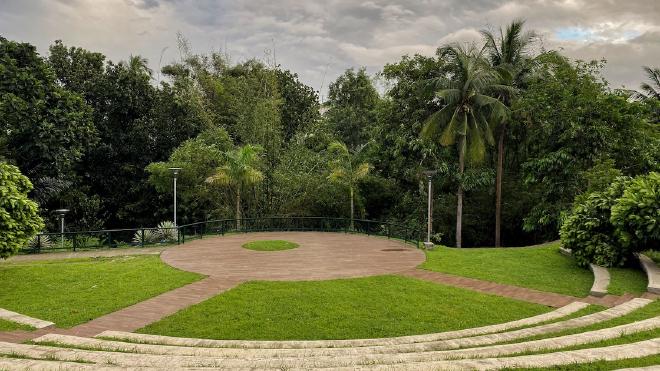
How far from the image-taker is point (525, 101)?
2092 centimetres

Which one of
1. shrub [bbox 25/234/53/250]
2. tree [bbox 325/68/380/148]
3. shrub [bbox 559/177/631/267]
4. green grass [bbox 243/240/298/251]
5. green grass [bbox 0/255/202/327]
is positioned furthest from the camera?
tree [bbox 325/68/380/148]

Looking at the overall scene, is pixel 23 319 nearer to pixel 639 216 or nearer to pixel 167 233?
pixel 167 233

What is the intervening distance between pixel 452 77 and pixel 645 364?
20.3 m

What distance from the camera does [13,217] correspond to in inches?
439

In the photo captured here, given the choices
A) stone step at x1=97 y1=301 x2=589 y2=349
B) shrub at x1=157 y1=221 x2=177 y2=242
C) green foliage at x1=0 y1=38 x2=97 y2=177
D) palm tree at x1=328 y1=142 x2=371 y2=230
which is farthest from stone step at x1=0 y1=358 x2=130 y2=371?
green foliage at x1=0 y1=38 x2=97 y2=177

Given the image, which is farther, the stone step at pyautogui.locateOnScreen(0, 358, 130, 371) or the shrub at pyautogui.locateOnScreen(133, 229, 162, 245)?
the shrub at pyautogui.locateOnScreen(133, 229, 162, 245)

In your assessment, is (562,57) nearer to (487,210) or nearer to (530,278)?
(487,210)

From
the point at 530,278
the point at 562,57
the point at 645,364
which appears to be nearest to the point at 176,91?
the point at 562,57

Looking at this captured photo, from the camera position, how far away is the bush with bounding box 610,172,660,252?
36.6 ft

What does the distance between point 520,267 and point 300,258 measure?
7.21 meters

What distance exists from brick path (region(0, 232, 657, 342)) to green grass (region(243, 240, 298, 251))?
0.47 metres

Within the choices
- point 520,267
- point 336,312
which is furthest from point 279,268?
point 520,267

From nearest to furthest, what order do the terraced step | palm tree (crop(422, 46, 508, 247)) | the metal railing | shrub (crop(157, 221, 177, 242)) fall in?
the terraced step
the metal railing
shrub (crop(157, 221, 177, 242))
palm tree (crop(422, 46, 508, 247))

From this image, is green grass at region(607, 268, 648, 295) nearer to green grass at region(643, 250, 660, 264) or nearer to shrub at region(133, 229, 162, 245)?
green grass at region(643, 250, 660, 264)
